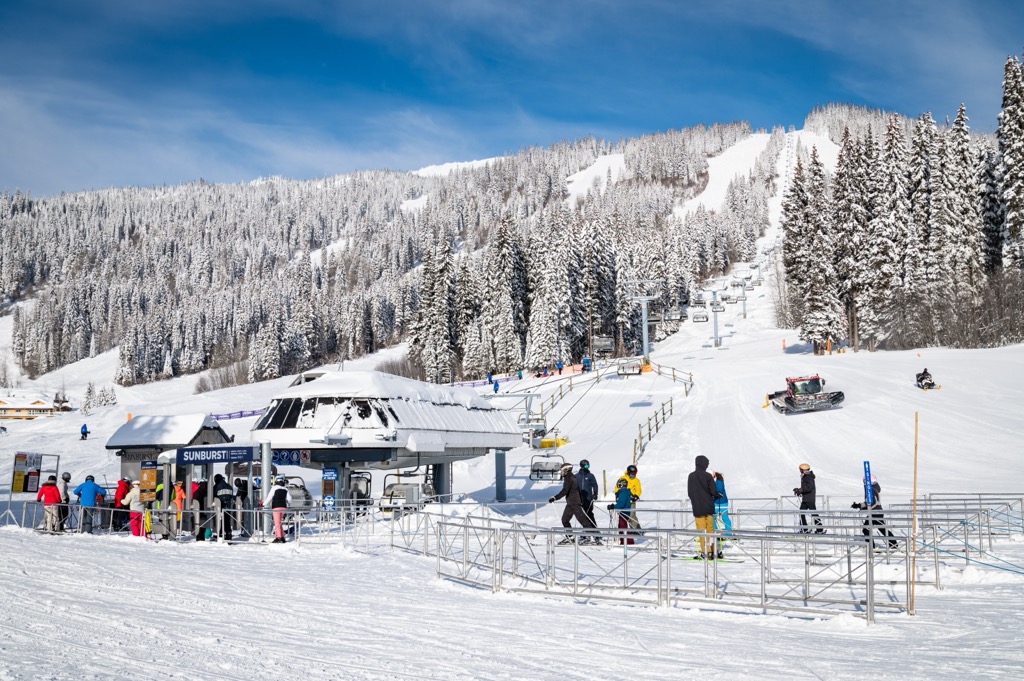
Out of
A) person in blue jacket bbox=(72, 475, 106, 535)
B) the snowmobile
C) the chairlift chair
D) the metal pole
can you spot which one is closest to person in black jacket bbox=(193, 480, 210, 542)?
person in blue jacket bbox=(72, 475, 106, 535)

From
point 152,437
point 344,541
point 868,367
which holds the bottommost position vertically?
point 344,541

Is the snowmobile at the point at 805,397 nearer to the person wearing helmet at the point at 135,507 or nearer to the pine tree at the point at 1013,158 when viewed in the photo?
the pine tree at the point at 1013,158

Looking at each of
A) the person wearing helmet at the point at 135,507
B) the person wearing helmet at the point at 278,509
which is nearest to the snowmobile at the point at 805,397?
the person wearing helmet at the point at 278,509

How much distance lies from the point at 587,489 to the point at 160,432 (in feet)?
43.0

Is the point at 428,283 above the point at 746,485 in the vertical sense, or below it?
above

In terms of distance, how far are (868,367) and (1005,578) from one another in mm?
37870

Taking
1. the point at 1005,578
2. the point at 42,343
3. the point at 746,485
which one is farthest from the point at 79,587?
the point at 42,343

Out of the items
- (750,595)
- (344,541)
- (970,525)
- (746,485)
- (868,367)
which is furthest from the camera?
(868,367)

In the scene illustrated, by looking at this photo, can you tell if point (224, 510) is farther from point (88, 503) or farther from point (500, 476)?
point (500, 476)

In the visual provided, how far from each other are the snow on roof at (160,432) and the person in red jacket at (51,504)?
4.41 metres

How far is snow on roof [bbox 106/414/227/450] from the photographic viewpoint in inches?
934

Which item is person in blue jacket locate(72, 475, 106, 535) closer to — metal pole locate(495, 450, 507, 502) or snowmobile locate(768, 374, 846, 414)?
metal pole locate(495, 450, 507, 502)

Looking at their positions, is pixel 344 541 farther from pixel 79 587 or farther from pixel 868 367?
pixel 868 367

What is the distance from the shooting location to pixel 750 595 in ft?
38.1
